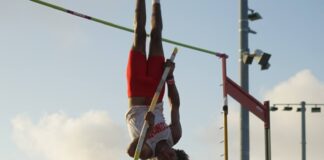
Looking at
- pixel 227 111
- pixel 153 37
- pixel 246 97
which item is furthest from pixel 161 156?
pixel 246 97

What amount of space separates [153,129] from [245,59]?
5276 mm

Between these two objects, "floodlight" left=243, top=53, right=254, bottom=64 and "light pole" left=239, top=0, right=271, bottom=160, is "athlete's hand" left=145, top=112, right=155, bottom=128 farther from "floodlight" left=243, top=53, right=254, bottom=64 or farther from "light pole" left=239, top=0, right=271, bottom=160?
"floodlight" left=243, top=53, right=254, bottom=64

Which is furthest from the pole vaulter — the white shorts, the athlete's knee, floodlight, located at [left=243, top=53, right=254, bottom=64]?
the white shorts

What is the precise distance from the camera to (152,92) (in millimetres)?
7922

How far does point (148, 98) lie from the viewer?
312 inches

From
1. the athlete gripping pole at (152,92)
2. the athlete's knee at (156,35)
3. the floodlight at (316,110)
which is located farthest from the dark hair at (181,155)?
the floodlight at (316,110)

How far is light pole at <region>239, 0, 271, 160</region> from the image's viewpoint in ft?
39.7

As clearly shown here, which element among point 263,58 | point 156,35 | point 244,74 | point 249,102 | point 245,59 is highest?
point 263,58

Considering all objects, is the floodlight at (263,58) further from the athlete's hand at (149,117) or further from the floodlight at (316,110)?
the floodlight at (316,110)

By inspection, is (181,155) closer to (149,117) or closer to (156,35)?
(149,117)

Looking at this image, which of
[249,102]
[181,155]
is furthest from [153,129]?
[249,102]

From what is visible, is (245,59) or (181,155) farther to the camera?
(245,59)

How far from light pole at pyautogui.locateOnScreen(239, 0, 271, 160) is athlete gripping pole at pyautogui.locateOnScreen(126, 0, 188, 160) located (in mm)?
4053

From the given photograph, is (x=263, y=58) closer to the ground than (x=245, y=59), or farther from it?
farther from it
